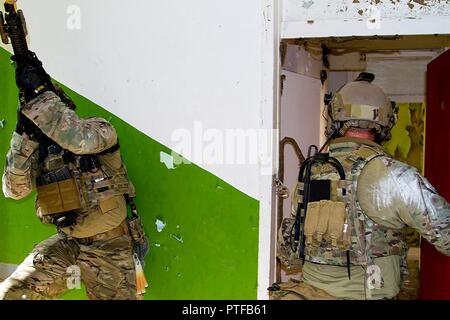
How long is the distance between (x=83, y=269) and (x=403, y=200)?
176 centimetres

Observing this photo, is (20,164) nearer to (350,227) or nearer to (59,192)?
(59,192)

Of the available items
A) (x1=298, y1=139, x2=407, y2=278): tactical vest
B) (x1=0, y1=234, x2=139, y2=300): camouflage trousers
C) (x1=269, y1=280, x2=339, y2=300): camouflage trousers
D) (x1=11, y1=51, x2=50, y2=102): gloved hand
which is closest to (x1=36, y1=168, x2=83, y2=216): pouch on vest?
(x1=0, y1=234, x2=139, y2=300): camouflage trousers

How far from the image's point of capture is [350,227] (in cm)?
262

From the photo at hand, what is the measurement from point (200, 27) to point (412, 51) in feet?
7.29

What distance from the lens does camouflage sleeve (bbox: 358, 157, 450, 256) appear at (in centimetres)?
246

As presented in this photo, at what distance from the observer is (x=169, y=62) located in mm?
3484

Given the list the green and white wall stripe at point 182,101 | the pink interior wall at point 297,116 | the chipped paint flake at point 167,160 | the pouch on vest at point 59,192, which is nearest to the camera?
the pouch on vest at point 59,192

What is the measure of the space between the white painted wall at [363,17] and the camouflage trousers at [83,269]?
4.95 feet

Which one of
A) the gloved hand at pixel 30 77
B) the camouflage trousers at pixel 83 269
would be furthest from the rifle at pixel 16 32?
the camouflage trousers at pixel 83 269

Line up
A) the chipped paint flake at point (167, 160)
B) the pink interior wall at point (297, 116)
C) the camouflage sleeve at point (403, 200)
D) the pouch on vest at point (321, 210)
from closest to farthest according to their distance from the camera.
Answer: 1. the camouflage sleeve at point (403, 200)
2. the pouch on vest at point (321, 210)
3. the chipped paint flake at point (167, 160)
4. the pink interior wall at point (297, 116)

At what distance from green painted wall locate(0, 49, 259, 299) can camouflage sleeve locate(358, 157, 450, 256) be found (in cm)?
89

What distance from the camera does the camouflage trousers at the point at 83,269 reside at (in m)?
3.22

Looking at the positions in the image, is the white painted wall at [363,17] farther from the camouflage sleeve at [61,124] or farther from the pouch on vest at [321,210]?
the camouflage sleeve at [61,124]
